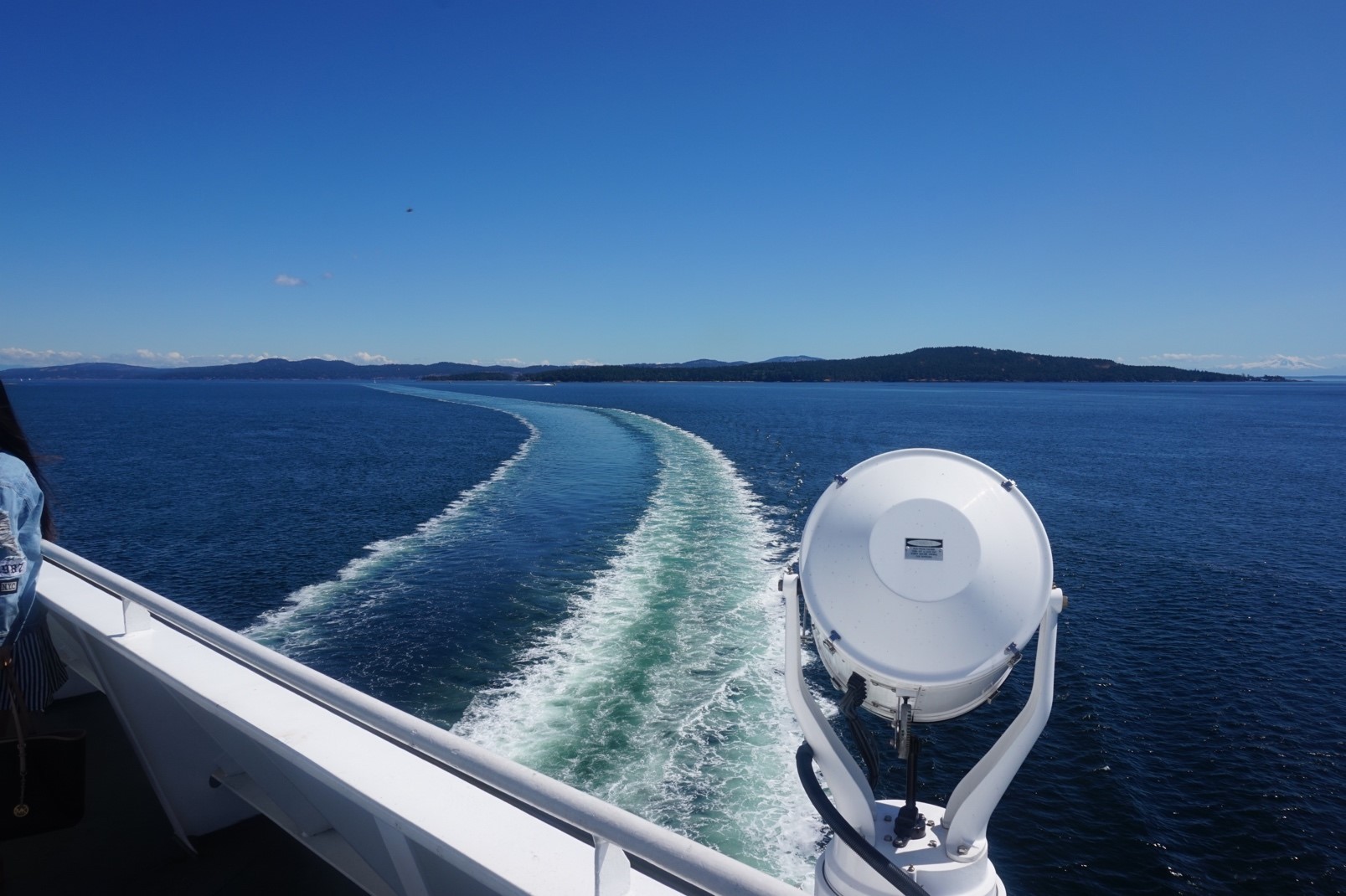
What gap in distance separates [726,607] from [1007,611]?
10388 millimetres

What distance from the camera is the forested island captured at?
173m

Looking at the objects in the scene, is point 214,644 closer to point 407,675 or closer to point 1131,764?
point 407,675

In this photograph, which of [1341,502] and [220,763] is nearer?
[220,763]

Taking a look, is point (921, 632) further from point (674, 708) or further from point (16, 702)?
point (674, 708)

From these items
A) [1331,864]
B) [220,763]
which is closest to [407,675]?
[220,763]

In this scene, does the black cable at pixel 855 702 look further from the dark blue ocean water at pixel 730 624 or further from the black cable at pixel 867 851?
the dark blue ocean water at pixel 730 624

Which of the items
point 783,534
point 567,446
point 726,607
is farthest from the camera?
point 567,446

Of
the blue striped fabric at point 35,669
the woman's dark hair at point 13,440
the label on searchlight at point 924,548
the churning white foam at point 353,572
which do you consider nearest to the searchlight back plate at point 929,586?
the label on searchlight at point 924,548

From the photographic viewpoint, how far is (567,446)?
33.0 meters

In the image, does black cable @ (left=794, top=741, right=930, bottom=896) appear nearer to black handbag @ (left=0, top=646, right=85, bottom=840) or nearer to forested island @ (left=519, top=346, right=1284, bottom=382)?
black handbag @ (left=0, top=646, right=85, bottom=840)

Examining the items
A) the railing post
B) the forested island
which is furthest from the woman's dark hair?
the forested island

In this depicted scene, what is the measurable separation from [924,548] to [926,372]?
180894mm

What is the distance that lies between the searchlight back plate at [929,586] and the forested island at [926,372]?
548ft

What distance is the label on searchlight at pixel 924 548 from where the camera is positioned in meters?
2.37
